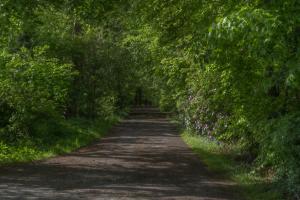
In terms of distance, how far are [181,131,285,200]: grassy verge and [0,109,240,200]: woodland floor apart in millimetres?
310

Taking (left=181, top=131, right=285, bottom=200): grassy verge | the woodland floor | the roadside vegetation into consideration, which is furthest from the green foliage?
the woodland floor

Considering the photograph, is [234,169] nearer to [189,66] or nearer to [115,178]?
[115,178]

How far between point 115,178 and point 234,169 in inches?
141

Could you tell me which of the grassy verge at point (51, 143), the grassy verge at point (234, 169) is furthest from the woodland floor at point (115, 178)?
the grassy verge at point (51, 143)

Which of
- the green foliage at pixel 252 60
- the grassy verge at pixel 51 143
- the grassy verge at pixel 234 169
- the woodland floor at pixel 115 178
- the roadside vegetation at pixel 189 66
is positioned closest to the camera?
the green foliage at pixel 252 60

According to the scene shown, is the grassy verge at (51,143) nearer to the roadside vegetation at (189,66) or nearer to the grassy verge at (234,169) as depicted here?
the roadside vegetation at (189,66)

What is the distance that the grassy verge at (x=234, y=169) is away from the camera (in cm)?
1152

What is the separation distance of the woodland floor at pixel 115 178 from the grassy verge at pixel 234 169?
310 millimetres

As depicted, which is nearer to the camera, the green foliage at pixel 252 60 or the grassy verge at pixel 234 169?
the green foliage at pixel 252 60

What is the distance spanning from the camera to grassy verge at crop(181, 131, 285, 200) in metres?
11.5

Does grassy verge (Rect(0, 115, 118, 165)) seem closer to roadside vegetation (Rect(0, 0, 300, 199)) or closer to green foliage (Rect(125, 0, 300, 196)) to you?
roadside vegetation (Rect(0, 0, 300, 199))

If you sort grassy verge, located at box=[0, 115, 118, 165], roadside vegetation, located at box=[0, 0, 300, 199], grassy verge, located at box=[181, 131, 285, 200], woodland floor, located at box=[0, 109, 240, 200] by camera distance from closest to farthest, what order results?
1. roadside vegetation, located at box=[0, 0, 300, 199]
2. woodland floor, located at box=[0, 109, 240, 200]
3. grassy verge, located at box=[181, 131, 285, 200]
4. grassy verge, located at box=[0, 115, 118, 165]

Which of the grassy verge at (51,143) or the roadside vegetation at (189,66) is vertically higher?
the roadside vegetation at (189,66)

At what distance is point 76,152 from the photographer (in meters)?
20.3
